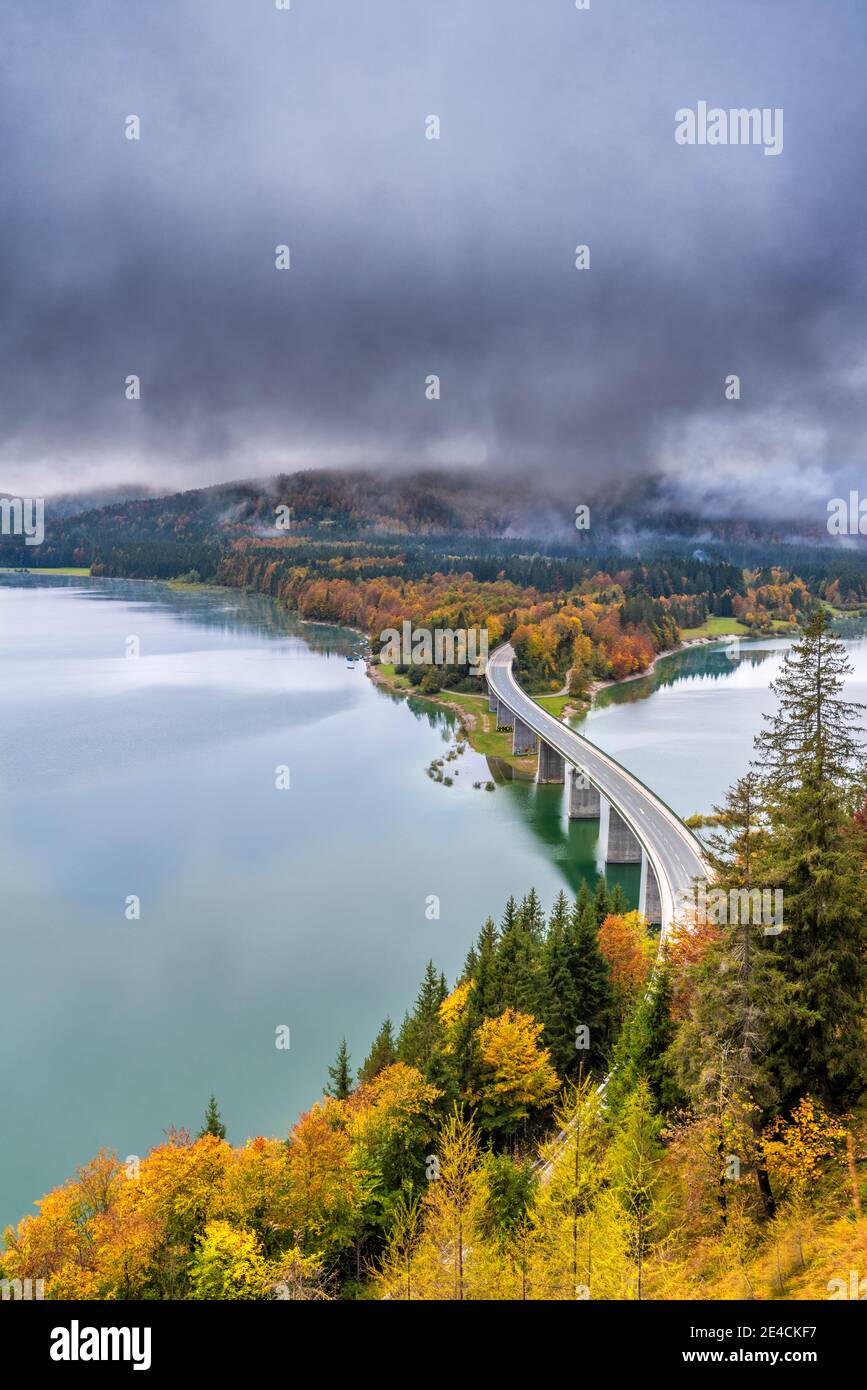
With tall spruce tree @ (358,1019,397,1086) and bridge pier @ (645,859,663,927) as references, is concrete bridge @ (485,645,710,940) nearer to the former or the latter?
bridge pier @ (645,859,663,927)

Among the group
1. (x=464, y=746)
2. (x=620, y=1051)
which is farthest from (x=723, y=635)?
(x=620, y=1051)

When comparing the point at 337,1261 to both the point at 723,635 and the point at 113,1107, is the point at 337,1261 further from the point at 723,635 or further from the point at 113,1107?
the point at 723,635

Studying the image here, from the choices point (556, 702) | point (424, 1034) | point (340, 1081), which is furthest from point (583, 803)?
point (556, 702)

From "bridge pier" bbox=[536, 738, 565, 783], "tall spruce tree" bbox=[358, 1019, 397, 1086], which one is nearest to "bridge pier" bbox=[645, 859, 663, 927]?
"tall spruce tree" bbox=[358, 1019, 397, 1086]

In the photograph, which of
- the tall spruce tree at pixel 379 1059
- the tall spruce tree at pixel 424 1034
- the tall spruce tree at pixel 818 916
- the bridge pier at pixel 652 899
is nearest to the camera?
the tall spruce tree at pixel 818 916

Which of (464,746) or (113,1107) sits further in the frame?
(464,746)

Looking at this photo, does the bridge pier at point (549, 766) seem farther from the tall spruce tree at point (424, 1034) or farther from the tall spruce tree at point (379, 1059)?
the tall spruce tree at point (379, 1059)

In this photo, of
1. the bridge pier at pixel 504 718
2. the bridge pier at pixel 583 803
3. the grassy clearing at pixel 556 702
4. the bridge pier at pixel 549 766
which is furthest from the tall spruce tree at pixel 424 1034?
the grassy clearing at pixel 556 702
